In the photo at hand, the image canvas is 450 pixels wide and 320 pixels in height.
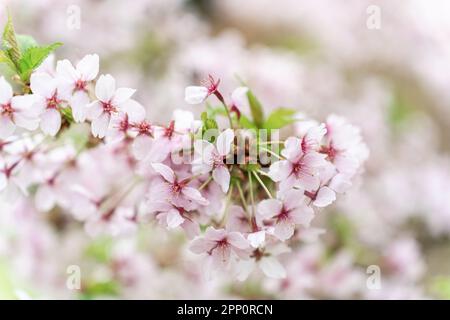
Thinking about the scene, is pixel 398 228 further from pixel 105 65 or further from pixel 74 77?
pixel 74 77

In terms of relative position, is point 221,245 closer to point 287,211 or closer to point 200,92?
point 287,211

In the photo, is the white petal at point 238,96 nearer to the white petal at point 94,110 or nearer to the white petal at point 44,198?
the white petal at point 94,110

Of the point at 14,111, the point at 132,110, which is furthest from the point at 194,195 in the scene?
the point at 14,111

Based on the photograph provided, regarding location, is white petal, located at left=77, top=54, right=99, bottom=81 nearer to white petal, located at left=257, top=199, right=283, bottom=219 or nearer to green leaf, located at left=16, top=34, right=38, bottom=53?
green leaf, located at left=16, top=34, right=38, bottom=53

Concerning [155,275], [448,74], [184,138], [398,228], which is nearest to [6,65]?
[184,138]
